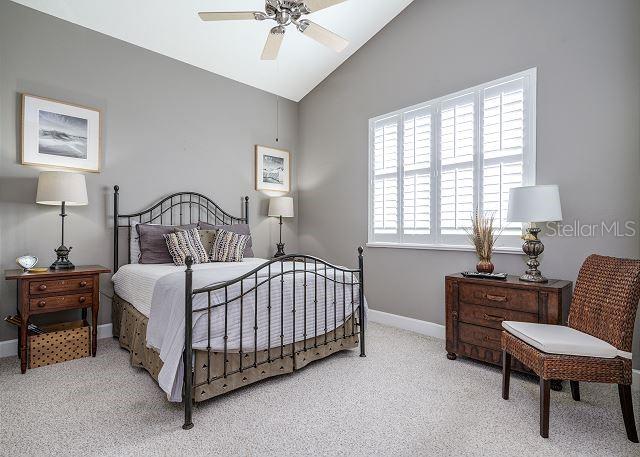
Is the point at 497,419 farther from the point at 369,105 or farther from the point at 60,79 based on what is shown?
the point at 60,79

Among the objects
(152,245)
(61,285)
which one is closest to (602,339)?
(152,245)

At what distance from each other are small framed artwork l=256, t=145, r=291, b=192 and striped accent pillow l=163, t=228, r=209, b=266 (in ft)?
4.99

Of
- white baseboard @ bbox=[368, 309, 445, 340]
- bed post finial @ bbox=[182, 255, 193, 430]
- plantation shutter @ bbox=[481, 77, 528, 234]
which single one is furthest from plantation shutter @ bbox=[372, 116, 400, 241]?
bed post finial @ bbox=[182, 255, 193, 430]

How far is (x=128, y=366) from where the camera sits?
9.14 ft

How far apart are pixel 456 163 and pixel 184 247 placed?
2.82m

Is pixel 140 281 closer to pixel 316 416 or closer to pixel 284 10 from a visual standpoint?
pixel 316 416

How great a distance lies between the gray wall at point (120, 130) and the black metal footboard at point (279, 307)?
2041mm

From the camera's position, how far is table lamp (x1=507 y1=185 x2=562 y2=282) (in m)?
2.48

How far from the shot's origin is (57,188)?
9.42ft

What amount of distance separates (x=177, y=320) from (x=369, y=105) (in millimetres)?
3350

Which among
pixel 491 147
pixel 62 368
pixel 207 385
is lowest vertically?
pixel 62 368

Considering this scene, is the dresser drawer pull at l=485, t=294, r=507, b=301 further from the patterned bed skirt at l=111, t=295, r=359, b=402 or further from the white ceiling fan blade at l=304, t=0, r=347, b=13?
the white ceiling fan blade at l=304, t=0, r=347, b=13

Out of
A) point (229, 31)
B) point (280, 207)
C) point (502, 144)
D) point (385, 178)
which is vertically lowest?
point (280, 207)

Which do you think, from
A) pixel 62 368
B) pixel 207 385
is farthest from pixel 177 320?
pixel 62 368
